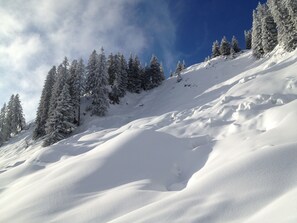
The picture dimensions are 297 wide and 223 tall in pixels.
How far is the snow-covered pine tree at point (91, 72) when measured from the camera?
170 ft

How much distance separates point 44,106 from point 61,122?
12.8 m

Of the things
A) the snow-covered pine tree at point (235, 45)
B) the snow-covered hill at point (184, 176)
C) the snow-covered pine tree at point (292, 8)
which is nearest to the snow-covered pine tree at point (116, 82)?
the snow-covered hill at point (184, 176)

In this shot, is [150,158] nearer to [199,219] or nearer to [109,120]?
[199,219]

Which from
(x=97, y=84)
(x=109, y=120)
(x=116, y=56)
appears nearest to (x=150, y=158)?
(x=109, y=120)

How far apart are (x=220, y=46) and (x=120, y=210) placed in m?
74.6

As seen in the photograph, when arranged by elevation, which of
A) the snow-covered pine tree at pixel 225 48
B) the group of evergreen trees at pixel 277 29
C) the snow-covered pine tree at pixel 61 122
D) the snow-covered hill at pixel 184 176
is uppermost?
the snow-covered pine tree at pixel 225 48

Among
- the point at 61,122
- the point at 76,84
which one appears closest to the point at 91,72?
the point at 76,84

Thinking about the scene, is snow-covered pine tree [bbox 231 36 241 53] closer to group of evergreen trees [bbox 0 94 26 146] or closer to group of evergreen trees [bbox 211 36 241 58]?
group of evergreen trees [bbox 211 36 241 58]

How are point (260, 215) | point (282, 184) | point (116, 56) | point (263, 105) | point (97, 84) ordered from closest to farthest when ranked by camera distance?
point (260, 215) → point (282, 184) → point (263, 105) → point (97, 84) → point (116, 56)

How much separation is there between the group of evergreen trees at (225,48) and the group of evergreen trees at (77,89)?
2489 cm

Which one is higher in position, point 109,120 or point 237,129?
point 109,120

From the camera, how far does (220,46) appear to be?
76.1 m

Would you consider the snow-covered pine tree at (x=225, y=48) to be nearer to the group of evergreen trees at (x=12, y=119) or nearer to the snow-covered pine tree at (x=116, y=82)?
the snow-covered pine tree at (x=116, y=82)

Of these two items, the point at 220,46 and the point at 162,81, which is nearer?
the point at 162,81
